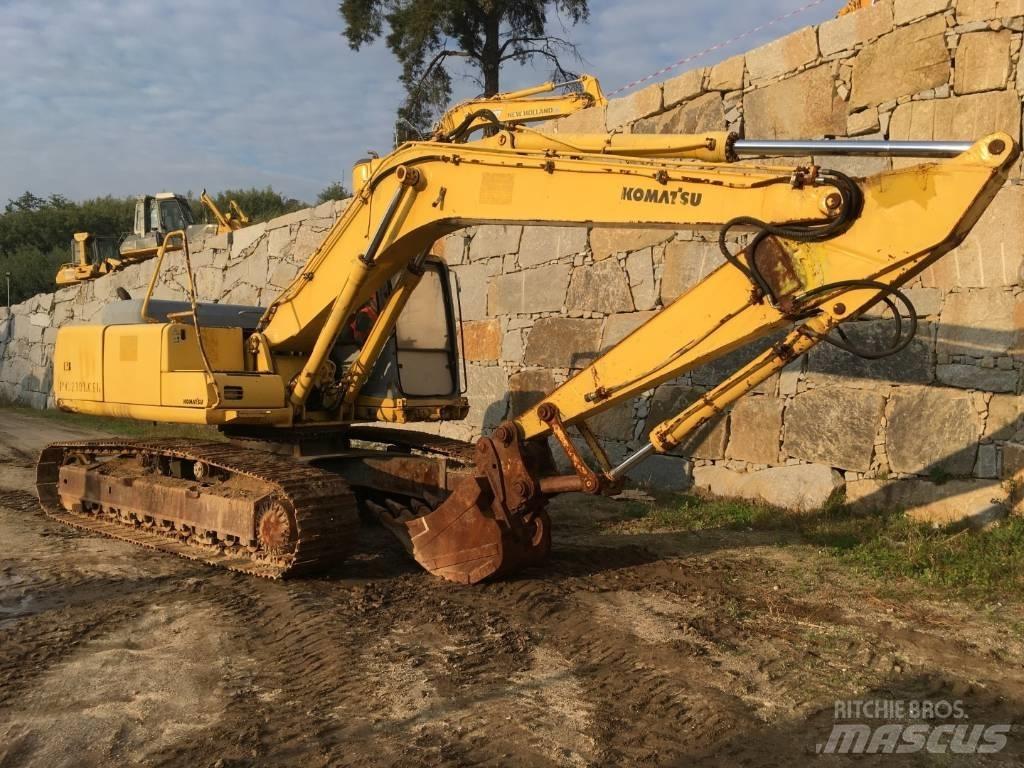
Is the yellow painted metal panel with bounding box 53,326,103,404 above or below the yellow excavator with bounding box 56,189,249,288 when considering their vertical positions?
below

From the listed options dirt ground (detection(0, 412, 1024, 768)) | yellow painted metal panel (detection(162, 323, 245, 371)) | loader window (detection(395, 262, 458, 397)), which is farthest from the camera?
loader window (detection(395, 262, 458, 397))

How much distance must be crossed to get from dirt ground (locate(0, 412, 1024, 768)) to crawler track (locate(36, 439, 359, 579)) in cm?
15

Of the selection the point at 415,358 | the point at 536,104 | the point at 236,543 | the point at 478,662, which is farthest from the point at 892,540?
the point at 536,104

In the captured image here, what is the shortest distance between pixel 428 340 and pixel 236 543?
2.21m

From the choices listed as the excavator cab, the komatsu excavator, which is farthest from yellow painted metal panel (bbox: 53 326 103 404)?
the excavator cab

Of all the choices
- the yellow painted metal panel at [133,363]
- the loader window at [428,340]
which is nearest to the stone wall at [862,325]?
the loader window at [428,340]

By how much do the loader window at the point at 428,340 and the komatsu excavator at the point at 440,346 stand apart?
0.02 metres

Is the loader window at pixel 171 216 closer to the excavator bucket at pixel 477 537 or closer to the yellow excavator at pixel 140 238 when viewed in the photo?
the yellow excavator at pixel 140 238

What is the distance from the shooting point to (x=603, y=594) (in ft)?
17.6

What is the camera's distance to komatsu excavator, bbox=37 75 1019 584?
420 cm

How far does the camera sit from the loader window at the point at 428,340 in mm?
6902

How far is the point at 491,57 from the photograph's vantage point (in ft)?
78.5

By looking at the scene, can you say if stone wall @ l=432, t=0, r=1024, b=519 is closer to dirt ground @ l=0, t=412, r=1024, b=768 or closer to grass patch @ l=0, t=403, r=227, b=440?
dirt ground @ l=0, t=412, r=1024, b=768

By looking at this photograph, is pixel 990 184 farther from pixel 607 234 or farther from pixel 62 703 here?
pixel 607 234
